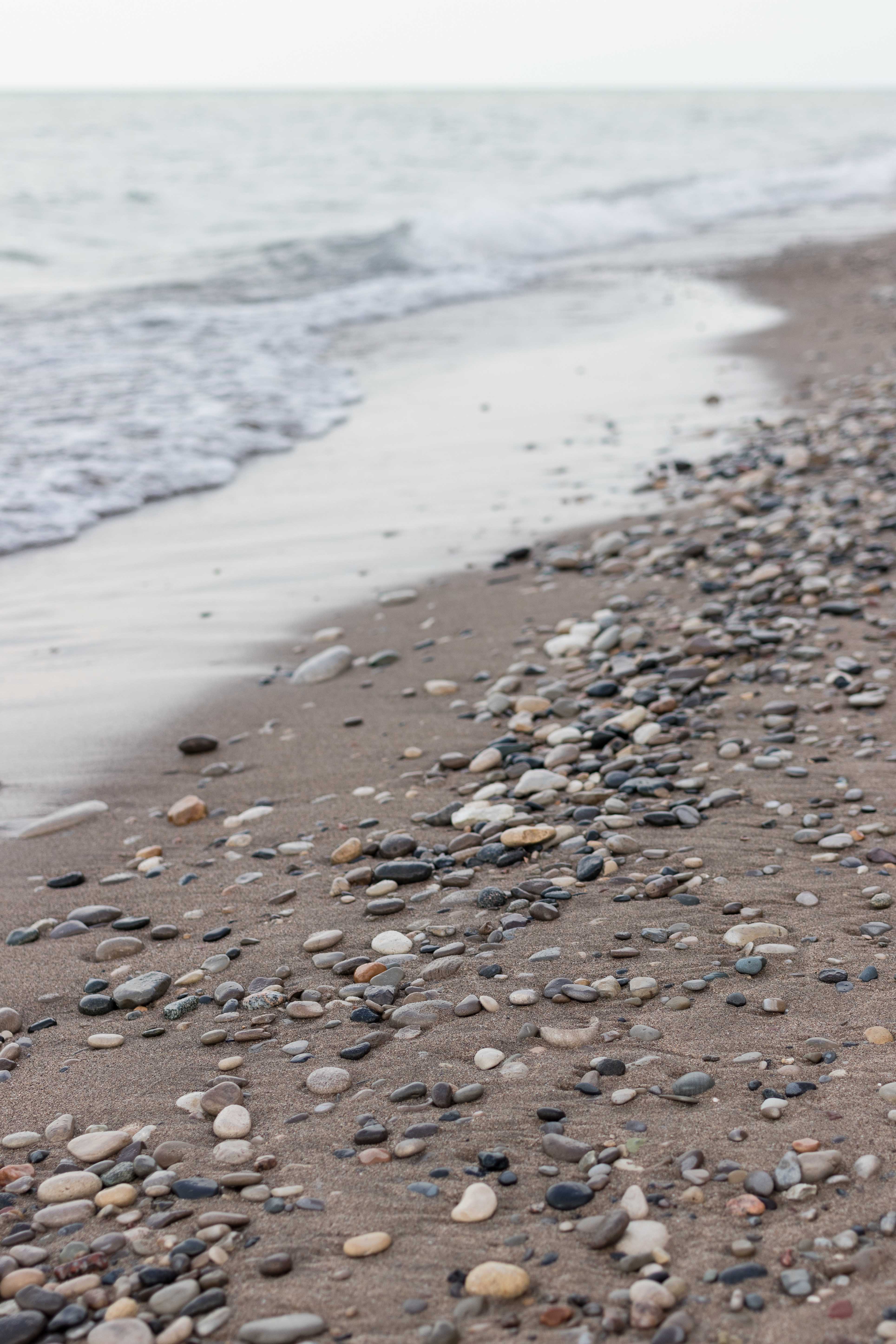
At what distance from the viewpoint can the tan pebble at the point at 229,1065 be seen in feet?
7.52

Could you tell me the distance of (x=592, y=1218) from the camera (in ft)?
5.78

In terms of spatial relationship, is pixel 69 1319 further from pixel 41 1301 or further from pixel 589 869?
pixel 589 869

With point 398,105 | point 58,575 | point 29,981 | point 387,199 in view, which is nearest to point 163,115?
point 398,105

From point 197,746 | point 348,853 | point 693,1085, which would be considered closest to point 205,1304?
point 693,1085

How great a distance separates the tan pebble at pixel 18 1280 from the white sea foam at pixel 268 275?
5043 mm

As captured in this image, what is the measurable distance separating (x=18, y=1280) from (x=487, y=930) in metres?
1.29

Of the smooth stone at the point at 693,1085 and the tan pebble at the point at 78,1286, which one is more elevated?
the smooth stone at the point at 693,1085

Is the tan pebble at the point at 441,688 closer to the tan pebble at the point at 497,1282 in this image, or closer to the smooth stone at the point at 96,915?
the smooth stone at the point at 96,915

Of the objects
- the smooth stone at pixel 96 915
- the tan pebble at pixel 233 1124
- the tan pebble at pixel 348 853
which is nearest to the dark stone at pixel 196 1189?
the tan pebble at pixel 233 1124

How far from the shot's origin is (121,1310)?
1.68 meters

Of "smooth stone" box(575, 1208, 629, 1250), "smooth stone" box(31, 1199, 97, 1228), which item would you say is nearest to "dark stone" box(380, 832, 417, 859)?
"smooth stone" box(31, 1199, 97, 1228)

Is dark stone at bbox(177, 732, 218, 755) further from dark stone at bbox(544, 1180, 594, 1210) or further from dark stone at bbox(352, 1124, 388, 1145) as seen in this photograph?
dark stone at bbox(544, 1180, 594, 1210)

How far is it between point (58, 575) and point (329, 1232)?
468 cm

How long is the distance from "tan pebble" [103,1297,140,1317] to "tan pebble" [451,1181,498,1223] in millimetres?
519
